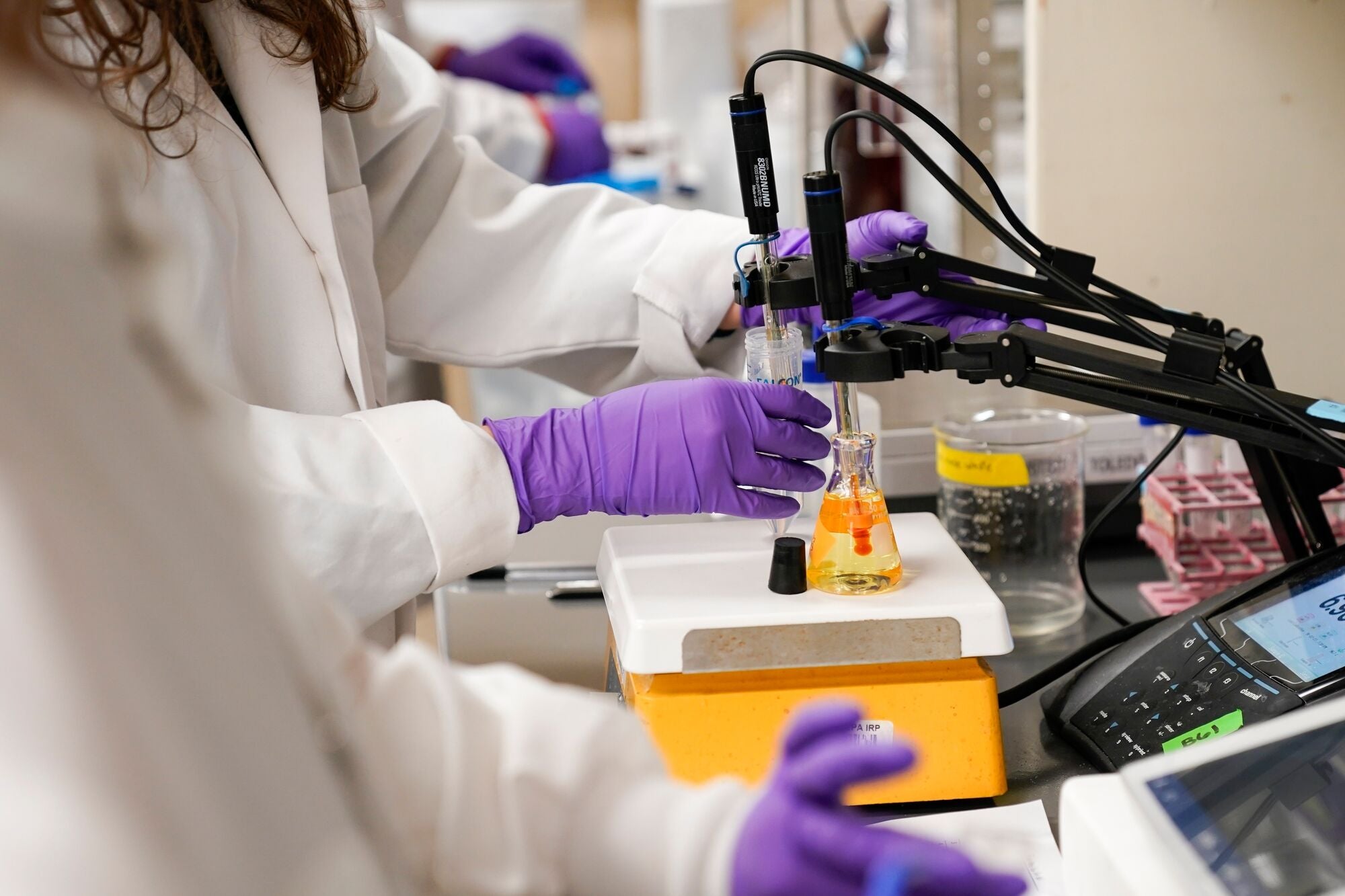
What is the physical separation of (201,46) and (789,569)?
686 millimetres

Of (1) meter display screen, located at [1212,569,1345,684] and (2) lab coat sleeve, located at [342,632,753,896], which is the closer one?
(2) lab coat sleeve, located at [342,632,753,896]

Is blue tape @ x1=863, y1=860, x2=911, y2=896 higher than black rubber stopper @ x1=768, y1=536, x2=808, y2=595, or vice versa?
blue tape @ x1=863, y1=860, x2=911, y2=896

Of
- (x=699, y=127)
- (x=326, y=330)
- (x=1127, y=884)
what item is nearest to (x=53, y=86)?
(x=1127, y=884)

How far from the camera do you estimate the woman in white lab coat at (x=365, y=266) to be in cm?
97

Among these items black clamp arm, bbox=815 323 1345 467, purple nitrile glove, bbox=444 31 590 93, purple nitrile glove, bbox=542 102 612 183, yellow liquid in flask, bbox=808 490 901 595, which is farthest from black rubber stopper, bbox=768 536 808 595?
purple nitrile glove, bbox=444 31 590 93

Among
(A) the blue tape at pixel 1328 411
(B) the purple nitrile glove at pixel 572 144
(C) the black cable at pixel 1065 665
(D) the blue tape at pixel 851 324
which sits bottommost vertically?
(C) the black cable at pixel 1065 665

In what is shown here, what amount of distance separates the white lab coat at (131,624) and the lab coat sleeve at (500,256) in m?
0.91

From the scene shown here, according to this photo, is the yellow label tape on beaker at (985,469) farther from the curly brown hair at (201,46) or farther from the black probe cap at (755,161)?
the curly brown hair at (201,46)

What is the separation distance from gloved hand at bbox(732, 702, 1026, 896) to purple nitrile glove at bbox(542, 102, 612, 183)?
3.31m

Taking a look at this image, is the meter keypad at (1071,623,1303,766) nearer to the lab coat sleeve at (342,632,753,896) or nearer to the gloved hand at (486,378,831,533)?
the gloved hand at (486,378,831,533)

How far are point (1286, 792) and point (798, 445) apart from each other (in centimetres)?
53

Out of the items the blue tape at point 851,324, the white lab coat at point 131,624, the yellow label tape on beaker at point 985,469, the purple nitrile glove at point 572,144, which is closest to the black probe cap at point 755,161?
the blue tape at point 851,324

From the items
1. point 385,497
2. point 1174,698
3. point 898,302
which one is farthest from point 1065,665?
point 385,497

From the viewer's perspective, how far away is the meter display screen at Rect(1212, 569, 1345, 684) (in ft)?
2.70
